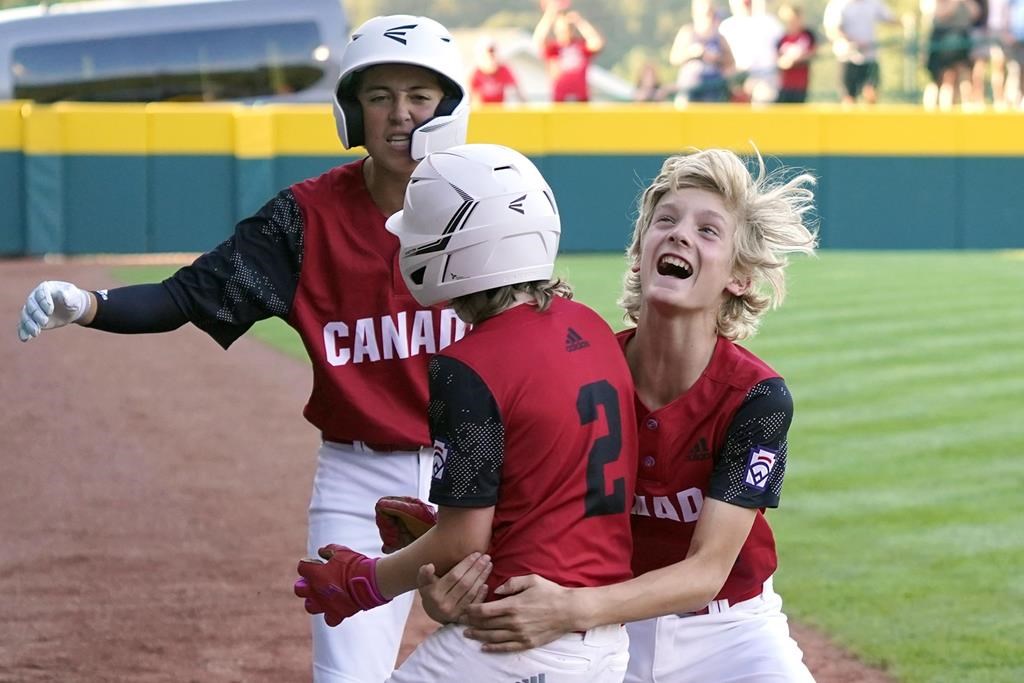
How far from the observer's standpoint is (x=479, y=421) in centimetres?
272

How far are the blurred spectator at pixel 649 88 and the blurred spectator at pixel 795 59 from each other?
5.83ft

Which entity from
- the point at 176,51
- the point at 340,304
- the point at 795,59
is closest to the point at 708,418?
the point at 340,304

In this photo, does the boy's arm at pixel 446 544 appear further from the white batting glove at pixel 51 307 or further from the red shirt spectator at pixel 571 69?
the red shirt spectator at pixel 571 69

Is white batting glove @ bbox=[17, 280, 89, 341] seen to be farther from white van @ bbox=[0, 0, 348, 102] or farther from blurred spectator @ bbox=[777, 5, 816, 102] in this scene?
blurred spectator @ bbox=[777, 5, 816, 102]

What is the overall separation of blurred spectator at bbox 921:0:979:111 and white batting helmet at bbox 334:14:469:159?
15305 mm

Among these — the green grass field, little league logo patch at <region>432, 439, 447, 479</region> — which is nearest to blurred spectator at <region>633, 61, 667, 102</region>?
the green grass field

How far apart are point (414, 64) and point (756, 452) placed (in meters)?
1.41

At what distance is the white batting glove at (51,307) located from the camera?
3586 mm

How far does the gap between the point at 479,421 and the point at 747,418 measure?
67 centimetres

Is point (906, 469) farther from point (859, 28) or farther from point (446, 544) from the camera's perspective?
point (859, 28)

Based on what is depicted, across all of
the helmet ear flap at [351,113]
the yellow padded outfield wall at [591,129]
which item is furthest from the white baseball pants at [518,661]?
the yellow padded outfield wall at [591,129]

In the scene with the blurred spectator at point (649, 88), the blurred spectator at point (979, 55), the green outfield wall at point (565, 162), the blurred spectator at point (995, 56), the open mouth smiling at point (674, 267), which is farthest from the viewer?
the blurred spectator at point (649, 88)

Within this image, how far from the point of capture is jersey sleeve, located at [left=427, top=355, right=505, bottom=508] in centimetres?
272

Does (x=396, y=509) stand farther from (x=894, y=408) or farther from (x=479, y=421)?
(x=894, y=408)
